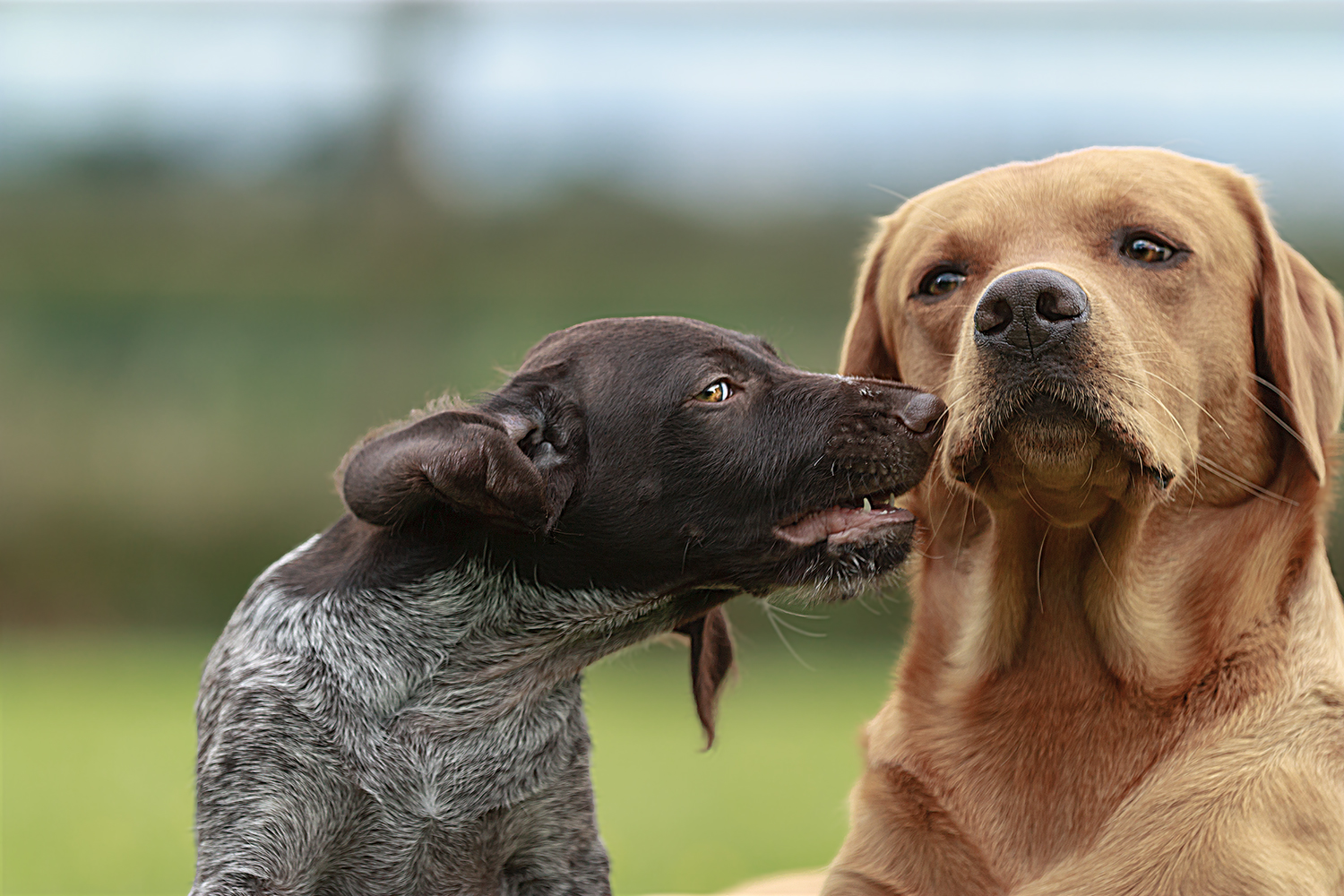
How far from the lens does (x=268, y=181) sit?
15.7 meters

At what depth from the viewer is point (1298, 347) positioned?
357 cm

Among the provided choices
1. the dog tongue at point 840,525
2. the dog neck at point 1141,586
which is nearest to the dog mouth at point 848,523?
the dog tongue at point 840,525

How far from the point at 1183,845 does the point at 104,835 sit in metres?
6.86

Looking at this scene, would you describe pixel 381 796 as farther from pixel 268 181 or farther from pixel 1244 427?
pixel 268 181

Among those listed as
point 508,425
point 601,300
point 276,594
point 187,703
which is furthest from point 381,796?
point 601,300

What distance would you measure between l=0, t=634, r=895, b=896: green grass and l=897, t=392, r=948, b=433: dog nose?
1289mm

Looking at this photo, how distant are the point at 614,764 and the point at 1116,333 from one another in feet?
26.7

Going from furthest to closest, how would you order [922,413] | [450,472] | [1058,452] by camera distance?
[922,413] → [450,472] → [1058,452]

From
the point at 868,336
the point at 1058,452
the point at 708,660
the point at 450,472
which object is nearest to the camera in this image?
the point at 1058,452

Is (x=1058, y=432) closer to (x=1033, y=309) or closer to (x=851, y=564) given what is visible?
(x=1033, y=309)

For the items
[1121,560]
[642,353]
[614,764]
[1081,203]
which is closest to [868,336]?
[642,353]

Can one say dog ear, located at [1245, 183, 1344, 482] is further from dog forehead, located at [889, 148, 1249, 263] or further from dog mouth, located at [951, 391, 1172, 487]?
dog mouth, located at [951, 391, 1172, 487]

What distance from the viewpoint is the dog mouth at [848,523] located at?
3832 millimetres

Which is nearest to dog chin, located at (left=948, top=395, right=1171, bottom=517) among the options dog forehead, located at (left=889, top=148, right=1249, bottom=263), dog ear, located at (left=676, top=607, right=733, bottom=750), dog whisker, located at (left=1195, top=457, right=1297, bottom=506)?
dog whisker, located at (left=1195, top=457, right=1297, bottom=506)
